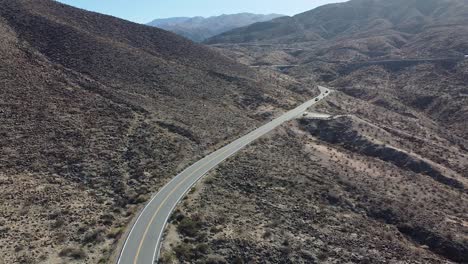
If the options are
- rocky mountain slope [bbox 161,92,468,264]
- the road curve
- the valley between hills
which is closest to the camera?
the road curve

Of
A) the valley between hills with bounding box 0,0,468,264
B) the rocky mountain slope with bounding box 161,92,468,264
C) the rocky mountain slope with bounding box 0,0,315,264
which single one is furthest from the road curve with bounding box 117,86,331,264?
the rocky mountain slope with bounding box 0,0,315,264

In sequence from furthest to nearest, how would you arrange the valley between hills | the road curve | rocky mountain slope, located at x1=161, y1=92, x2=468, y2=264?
1. the valley between hills
2. rocky mountain slope, located at x1=161, y1=92, x2=468, y2=264
3. the road curve

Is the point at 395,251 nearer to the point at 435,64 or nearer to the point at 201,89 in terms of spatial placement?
the point at 201,89

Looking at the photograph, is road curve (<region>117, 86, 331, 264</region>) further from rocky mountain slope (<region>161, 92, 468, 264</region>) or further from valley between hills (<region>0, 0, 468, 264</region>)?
rocky mountain slope (<region>161, 92, 468, 264</region>)

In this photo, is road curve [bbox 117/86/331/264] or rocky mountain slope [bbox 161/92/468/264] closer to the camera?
road curve [bbox 117/86/331/264]

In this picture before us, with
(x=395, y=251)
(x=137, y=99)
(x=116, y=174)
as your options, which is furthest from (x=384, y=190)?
(x=137, y=99)

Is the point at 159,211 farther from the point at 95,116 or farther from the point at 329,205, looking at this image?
the point at 95,116

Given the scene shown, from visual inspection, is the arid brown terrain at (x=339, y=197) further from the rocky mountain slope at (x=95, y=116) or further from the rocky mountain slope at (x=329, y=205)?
the rocky mountain slope at (x=95, y=116)
